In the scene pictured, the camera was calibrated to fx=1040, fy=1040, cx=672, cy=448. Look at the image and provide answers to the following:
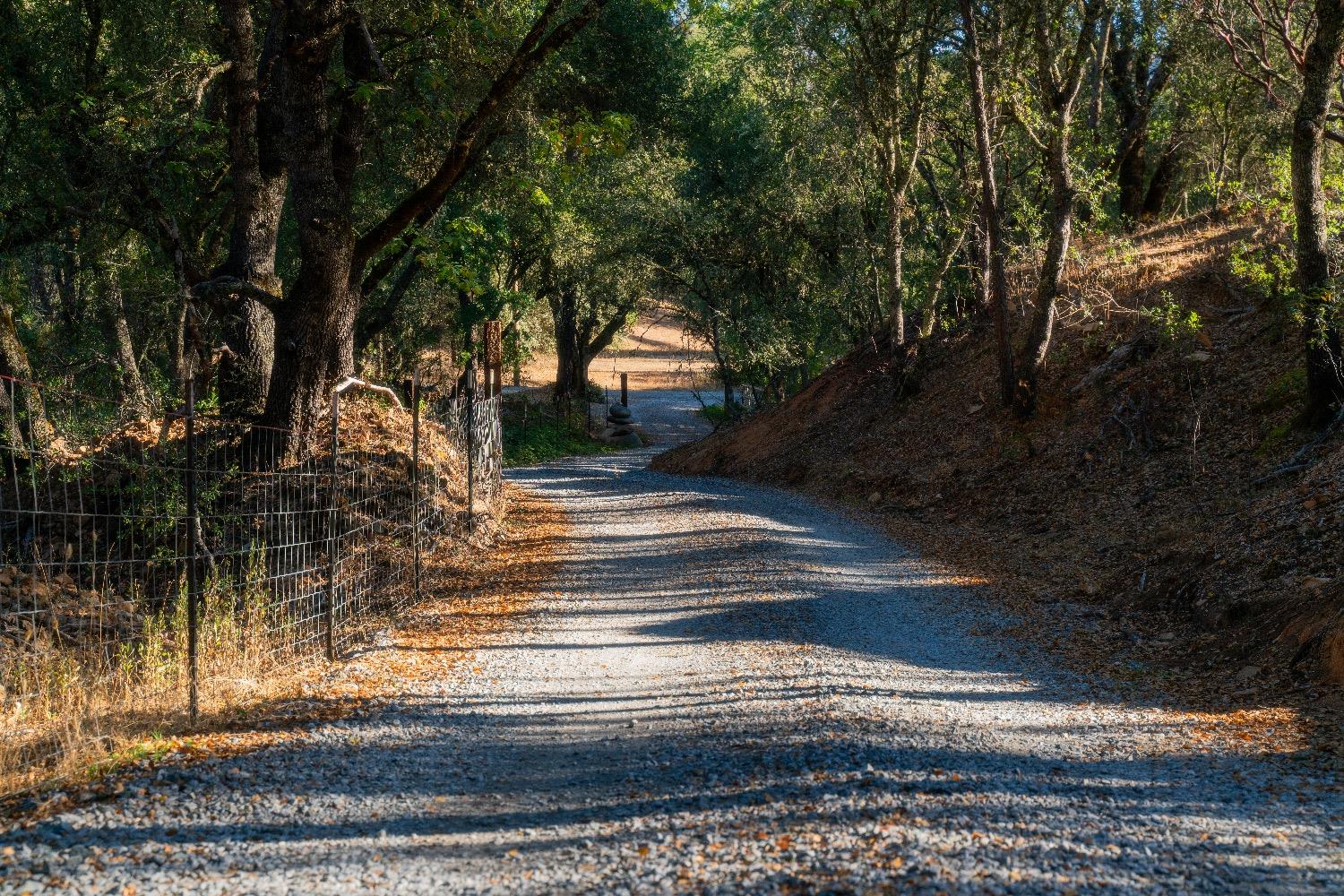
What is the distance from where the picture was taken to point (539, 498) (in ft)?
65.5

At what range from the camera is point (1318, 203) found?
10.6 meters

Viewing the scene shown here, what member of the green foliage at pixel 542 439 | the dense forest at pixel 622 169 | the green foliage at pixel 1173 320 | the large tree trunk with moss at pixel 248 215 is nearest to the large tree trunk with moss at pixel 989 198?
the dense forest at pixel 622 169

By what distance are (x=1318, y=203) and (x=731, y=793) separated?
30.3 ft

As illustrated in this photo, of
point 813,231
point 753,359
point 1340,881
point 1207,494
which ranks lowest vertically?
point 1340,881

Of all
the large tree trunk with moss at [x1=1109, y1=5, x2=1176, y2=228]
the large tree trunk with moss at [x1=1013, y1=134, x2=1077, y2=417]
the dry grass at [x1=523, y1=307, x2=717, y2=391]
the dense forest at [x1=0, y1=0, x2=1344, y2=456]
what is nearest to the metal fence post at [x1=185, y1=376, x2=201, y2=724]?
the dense forest at [x1=0, y1=0, x2=1344, y2=456]

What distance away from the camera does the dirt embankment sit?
321 inches

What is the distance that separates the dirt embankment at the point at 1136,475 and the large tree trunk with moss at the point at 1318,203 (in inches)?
36.9

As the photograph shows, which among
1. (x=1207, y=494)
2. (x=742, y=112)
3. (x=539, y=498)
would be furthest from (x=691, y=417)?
(x=1207, y=494)

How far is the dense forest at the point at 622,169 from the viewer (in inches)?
472

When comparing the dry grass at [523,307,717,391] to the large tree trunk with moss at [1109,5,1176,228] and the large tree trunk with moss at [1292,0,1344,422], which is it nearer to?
the large tree trunk with moss at [1109,5,1176,228]

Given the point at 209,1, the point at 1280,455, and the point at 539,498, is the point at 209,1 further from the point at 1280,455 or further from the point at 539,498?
the point at 1280,455

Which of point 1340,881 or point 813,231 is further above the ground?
point 813,231

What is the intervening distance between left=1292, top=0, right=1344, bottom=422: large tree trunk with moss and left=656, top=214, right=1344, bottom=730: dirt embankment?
0.94 metres

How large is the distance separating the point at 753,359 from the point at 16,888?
23.6 m
